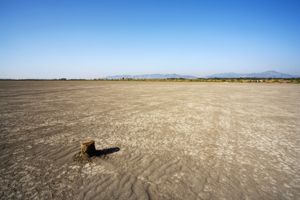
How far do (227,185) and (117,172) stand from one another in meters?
2.28

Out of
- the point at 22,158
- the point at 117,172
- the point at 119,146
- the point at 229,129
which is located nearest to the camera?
the point at 117,172

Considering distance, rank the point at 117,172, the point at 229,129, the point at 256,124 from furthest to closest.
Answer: the point at 256,124, the point at 229,129, the point at 117,172

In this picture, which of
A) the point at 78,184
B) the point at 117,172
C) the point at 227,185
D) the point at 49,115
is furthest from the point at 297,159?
the point at 49,115

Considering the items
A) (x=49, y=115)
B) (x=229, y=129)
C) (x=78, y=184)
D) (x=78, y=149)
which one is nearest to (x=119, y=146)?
(x=78, y=149)

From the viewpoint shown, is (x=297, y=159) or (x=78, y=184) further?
(x=297, y=159)

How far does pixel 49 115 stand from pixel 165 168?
314 inches

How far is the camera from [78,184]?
12.7 feet

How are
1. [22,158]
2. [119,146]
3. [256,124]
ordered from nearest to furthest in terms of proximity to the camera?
[22,158] < [119,146] < [256,124]

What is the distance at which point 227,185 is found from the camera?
387 cm

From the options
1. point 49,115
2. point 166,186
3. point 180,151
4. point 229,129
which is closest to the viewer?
point 166,186

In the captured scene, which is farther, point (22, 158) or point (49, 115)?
point (49, 115)

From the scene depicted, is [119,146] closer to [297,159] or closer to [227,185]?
[227,185]

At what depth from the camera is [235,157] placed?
519 cm

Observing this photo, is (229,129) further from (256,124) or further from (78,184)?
(78,184)
